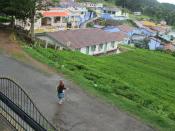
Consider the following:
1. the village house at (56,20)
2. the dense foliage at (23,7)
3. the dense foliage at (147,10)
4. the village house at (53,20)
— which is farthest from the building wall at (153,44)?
the dense foliage at (147,10)

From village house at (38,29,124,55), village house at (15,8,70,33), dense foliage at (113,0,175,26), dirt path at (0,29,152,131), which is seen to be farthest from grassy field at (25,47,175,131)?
dense foliage at (113,0,175,26)

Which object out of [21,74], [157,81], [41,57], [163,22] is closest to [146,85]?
[157,81]

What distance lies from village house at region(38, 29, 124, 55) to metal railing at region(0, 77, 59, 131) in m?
21.9

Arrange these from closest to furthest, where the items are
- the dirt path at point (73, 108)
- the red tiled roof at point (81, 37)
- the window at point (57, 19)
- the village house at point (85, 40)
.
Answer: the dirt path at point (73, 108) < the village house at point (85, 40) < the red tiled roof at point (81, 37) < the window at point (57, 19)

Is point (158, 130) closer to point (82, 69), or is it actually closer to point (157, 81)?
point (82, 69)

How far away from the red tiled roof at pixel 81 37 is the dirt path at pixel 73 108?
18601 millimetres

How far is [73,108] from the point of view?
1538 centimetres

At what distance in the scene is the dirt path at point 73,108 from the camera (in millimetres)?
13961

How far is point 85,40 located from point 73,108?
25666 millimetres

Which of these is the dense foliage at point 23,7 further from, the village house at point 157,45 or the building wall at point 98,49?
the village house at point 157,45

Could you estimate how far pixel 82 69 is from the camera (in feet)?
77.1

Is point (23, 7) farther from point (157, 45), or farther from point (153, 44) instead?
point (157, 45)

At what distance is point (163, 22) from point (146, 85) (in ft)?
288

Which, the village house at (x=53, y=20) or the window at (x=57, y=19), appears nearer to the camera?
the village house at (x=53, y=20)
